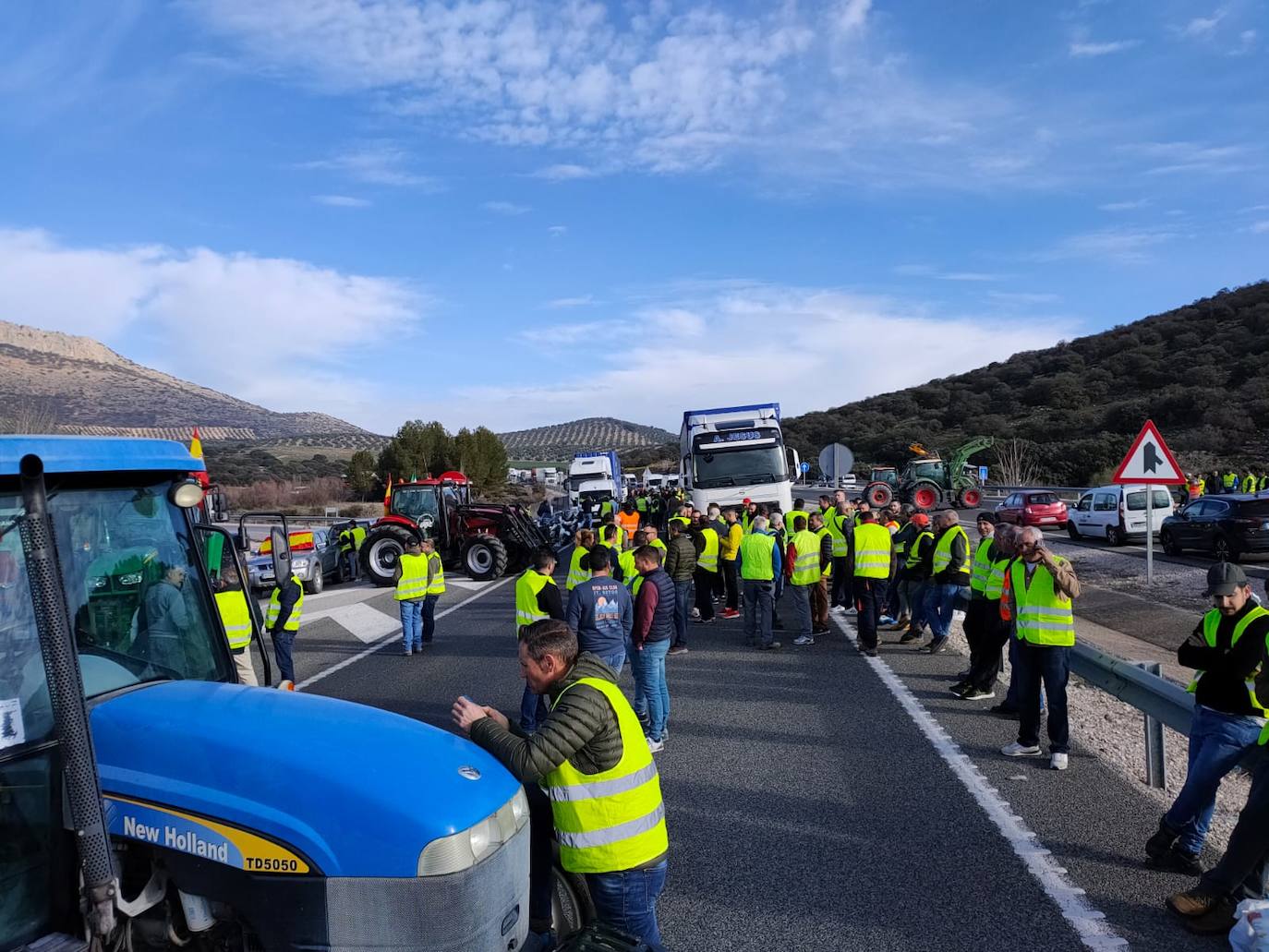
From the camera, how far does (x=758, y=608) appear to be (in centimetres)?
1205

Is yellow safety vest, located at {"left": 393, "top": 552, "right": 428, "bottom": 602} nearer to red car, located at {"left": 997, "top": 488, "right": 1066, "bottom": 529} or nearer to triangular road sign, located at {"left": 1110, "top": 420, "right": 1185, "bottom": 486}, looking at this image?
triangular road sign, located at {"left": 1110, "top": 420, "right": 1185, "bottom": 486}

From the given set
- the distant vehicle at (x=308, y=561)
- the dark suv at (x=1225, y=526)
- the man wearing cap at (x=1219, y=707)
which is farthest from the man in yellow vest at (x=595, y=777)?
the dark suv at (x=1225, y=526)

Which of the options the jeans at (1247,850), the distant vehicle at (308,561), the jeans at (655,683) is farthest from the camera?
the distant vehicle at (308,561)

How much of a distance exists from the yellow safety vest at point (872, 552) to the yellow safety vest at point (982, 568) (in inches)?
76.8

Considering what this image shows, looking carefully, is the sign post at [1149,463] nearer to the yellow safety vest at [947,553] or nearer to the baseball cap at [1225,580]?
the yellow safety vest at [947,553]

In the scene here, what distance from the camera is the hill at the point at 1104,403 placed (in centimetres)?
4862

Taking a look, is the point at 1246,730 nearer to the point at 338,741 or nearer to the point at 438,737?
the point at 438,737

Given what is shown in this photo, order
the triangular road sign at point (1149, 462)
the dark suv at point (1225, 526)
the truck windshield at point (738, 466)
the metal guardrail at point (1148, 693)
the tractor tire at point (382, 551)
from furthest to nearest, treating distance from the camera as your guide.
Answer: the truck windshield at point (738, 466) < the tractor tire at point (382, 551) < the dark suv at point (1225, 526) < the triangular road sign at point (1149, 462) < the metal guardrail at point (1148, 693)

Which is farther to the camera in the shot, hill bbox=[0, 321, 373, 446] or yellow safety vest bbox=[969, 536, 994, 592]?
hill bbox=[0, 321, 373, 446]

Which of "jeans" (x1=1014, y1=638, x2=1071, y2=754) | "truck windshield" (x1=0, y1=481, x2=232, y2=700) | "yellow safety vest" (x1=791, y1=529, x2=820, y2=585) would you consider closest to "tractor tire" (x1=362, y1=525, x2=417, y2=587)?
"yellow safety vest" (x1=791, y1=529, x2=820, y2=585)

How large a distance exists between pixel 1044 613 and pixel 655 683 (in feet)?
10.2

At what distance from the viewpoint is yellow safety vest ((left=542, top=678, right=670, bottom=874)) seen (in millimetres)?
3443

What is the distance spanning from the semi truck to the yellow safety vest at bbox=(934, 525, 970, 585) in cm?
1081

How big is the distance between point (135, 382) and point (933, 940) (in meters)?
152
